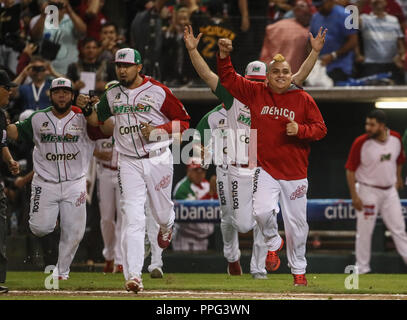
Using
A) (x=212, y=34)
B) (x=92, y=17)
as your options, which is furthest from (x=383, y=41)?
(x=92, y=17)

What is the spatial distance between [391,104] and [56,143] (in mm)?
6942

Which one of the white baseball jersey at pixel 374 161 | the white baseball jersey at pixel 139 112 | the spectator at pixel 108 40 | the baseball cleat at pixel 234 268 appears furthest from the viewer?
the spectator at pixel 108 40

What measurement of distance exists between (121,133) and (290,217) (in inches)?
76.7

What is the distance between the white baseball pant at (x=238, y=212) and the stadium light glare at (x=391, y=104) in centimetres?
480

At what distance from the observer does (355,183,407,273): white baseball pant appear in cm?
1401

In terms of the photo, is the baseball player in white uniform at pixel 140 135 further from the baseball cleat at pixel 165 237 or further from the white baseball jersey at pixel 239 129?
the white baseball jersey at pixel 239 129

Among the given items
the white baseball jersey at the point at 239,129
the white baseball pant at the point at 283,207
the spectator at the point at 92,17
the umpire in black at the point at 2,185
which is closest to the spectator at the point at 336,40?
the spectator at the point at 92,17

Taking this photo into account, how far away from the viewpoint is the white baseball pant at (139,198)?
9.50m

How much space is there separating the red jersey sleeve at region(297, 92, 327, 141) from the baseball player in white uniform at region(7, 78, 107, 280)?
2728 mm

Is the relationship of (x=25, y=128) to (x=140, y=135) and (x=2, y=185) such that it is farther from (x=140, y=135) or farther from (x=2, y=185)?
(x=140, y=135)

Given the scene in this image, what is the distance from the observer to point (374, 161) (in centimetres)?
1436

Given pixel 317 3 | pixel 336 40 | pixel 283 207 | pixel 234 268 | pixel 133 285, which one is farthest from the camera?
pixel 317 3

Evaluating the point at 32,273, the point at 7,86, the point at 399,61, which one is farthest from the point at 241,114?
the point at 399,61

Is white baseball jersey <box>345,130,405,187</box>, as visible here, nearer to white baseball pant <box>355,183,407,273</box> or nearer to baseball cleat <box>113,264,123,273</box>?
white baseball pant <box>355,183,407,273</box>
